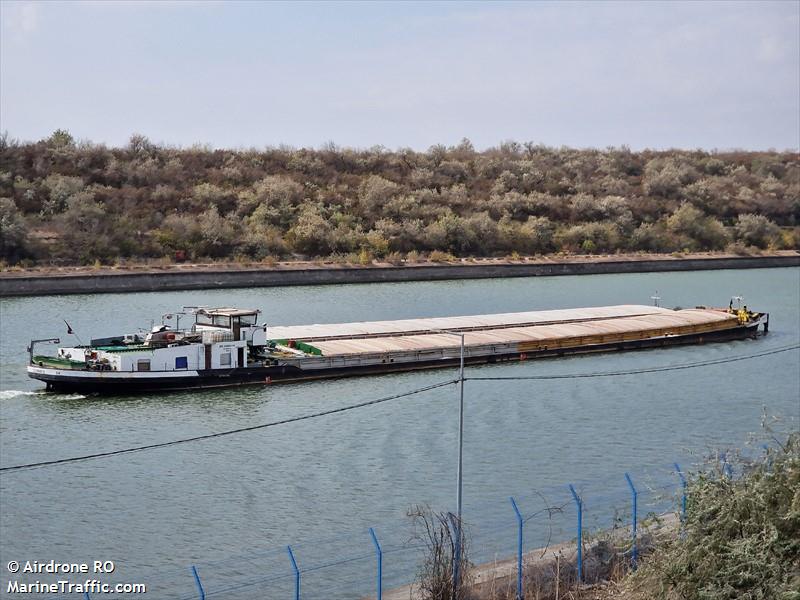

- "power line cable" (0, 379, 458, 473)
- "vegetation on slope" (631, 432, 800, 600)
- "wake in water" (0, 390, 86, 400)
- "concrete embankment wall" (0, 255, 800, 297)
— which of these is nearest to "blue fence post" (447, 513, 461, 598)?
"vegetation on slope" (631, 432, 800, 600)

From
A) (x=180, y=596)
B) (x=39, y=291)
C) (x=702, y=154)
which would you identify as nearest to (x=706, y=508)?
(x=180, y=596)

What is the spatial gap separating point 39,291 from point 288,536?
150ft

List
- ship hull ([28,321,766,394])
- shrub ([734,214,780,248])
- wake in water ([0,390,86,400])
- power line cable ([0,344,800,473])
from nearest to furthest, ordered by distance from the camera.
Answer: power line cable ([0,344,800,473]), wake in water ([0,390,86,400]), ship hull ([28,321,766,394]), shrub ([734,214,780,248])

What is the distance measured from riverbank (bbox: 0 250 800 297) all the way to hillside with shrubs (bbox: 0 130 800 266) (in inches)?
133

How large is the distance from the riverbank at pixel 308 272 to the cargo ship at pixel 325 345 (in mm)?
15095

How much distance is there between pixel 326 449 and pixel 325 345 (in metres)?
13.6

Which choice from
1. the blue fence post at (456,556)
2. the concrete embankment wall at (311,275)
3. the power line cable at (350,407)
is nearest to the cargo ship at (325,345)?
the power line cable at (350,407)

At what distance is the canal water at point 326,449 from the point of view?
20391 mm

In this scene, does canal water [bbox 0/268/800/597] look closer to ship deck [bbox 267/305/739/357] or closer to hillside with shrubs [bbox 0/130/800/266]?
ship deck [bbox 267/305/739/357]

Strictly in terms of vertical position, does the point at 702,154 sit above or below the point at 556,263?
above

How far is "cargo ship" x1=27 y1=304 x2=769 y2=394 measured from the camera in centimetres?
3394

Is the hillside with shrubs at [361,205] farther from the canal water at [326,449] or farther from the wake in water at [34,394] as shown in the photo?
the wake in water at [34,394]

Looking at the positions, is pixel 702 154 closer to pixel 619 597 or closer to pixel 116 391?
pixel 116 391

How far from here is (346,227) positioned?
86188 mm
